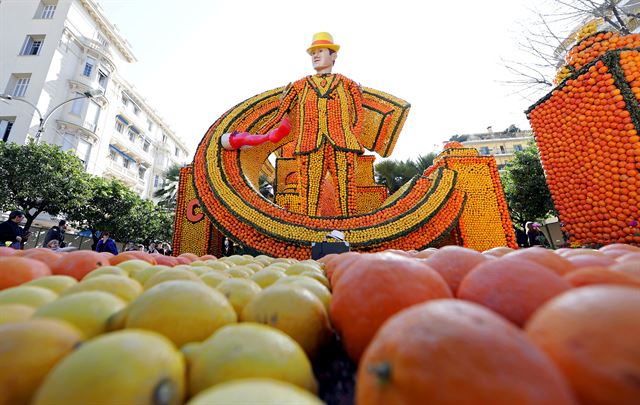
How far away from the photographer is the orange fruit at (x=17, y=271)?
5.91ft

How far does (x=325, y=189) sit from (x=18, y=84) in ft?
99.5

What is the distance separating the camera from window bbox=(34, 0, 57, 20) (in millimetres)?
26703

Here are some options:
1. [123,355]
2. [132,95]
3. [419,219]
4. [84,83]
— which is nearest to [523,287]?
[123,355]

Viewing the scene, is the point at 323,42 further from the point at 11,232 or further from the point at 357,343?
the point at 357,343

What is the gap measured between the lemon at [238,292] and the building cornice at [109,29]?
37825 mm

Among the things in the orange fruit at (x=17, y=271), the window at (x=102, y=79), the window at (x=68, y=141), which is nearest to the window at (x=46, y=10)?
the window at (x=102, y=79)

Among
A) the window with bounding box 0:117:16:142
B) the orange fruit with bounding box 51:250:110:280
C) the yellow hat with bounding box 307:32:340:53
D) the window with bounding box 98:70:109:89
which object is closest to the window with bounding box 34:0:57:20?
the window with bounding box 98:70:109:89

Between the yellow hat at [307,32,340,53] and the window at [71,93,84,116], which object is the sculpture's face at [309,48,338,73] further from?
the window at [71,93,84,116]

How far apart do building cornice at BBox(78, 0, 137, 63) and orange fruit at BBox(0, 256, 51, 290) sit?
3683 cm

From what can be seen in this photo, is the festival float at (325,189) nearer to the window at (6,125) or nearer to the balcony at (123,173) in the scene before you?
the window at (6,125)

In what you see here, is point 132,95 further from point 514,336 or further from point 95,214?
point 514,336

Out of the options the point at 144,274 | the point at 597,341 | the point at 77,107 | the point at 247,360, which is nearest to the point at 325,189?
the point at 144,274

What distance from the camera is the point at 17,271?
1864 millimetres

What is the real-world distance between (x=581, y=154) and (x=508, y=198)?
1419 centimetres
